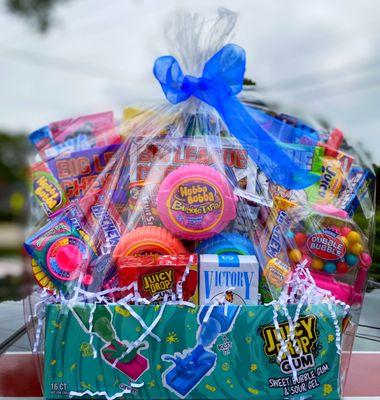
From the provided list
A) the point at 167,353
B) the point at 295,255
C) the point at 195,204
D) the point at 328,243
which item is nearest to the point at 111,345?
the point at 167,353

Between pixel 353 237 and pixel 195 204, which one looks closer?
pixel 195 204

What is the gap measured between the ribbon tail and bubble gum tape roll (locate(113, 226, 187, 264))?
469 millimetres

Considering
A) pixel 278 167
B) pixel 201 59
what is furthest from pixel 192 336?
pixel 201 59

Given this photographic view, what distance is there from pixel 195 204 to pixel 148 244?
200 millimetres

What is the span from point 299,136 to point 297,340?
42.5 inches

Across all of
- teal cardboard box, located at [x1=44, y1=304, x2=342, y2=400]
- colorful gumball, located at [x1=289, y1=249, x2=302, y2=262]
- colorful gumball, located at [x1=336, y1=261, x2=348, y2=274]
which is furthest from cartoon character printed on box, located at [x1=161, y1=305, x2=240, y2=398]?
colorful gumball, located at [x1=336, y1=261, x2=348, y2=274]

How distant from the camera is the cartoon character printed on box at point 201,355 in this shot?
5.00ft

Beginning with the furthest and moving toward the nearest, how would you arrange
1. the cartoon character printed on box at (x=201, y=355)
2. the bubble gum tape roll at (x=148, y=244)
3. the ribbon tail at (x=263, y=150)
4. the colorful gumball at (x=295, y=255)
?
1. the ribbon tail at (x=263, y=150)
2. the colorful gumball at (x=295, y=255)
3. the bubble gum tape roll at (x=148, y=244)
4. the cartoon character printed on box at (x=201, y=355)

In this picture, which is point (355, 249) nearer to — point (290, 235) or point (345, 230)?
point (345, 230)

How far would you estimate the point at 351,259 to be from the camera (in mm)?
1820

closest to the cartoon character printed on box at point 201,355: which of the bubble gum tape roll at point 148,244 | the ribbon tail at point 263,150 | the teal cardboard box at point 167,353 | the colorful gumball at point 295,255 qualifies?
the teal cardboard box at point 167,353

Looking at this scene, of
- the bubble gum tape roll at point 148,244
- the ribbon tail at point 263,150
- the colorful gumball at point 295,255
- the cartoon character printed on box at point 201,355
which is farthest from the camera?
the ribbon tail at point 263,150

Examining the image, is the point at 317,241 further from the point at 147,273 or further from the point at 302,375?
the point at 147,273

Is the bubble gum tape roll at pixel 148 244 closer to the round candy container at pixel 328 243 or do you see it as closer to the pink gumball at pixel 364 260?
the round candy container at pixel 328 243
